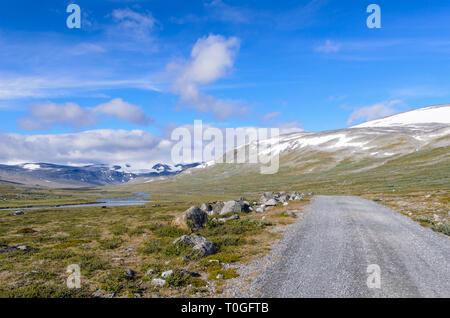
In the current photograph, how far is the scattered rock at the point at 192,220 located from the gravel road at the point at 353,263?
410 inches

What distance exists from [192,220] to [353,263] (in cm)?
1834

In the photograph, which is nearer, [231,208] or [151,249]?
[151,249]

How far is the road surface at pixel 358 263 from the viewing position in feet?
38.5

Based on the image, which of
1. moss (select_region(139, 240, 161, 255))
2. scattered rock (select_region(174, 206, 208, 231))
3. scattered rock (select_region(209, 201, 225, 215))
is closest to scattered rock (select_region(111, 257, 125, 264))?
moss (select_region(139, 240, 161, 255))

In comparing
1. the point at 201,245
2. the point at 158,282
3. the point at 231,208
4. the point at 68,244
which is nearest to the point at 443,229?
the point at 201,245

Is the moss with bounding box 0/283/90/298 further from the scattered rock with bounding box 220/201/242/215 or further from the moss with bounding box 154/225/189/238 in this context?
the scattered rock with bounding box 220/201/242/215

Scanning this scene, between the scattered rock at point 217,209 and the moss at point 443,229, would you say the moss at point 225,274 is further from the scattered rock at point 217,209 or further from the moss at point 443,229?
the scattered rock at point 217,209

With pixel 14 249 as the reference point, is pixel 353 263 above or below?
above

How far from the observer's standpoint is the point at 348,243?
62.4 ft

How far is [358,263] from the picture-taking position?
588 inches

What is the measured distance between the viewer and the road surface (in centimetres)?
1174

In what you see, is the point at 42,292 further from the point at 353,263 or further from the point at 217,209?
the point at 217,209
